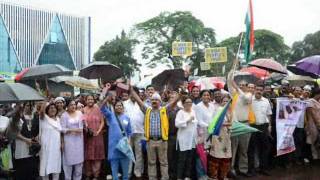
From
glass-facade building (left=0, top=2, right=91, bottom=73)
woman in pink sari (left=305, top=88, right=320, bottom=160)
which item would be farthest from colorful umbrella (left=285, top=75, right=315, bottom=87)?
glass-facade building (left=0, top=2, right=91, bottom=73)

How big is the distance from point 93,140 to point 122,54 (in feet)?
138

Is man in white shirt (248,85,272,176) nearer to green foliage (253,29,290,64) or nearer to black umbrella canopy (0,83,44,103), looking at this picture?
black umbrella canopy (0,83,44,103)

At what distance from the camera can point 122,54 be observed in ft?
165

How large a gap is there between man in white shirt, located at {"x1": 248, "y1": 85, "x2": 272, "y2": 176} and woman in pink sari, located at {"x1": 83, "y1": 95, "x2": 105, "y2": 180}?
2.95 meters

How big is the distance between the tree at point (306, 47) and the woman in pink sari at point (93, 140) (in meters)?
46.1

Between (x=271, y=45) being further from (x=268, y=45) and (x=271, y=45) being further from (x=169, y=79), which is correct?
(x=169, y=79)

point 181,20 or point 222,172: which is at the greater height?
point 181,20

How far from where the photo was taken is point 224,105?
27.8 ft

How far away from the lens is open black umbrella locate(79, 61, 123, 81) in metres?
9.33

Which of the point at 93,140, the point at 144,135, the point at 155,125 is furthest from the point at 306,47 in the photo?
the point at 93,140

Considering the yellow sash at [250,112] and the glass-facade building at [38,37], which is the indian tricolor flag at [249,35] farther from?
the glass-facade building at [38,37]

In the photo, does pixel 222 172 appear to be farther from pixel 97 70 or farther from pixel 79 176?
pixel 97 70

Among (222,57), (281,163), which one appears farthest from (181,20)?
(281,163)

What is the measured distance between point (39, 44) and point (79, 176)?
7466 cm
